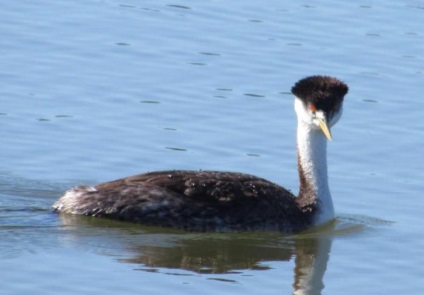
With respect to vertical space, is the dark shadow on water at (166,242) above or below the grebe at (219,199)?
below

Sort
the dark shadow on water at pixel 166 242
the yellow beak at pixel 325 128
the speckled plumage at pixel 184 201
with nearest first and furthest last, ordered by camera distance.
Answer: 1. the dark shadow on water at pixel 166 242
2. the speckled plumage at pixel 184 201
3. the yellow beak at pixel 325 128

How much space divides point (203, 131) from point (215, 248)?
3372 mm

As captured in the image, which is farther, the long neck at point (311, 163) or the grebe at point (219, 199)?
the long neck at point (311, 163)

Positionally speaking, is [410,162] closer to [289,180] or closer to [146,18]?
[289,180]

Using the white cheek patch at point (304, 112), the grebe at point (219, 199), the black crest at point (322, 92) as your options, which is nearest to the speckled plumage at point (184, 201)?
the grebe at point (219, 199)

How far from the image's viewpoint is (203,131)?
20.6 metres

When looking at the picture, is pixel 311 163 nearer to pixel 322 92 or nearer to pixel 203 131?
pixel 322 92

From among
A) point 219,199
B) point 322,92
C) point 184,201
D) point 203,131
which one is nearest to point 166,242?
point 184,201

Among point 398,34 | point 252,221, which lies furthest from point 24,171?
point 398,34

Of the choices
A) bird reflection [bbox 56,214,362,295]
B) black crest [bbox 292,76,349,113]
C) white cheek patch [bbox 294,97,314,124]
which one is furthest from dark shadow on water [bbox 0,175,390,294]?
black crest [bbox 292,76,349,113]

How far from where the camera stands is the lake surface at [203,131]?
53.9 ft

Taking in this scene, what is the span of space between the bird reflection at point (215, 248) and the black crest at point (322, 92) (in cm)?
134

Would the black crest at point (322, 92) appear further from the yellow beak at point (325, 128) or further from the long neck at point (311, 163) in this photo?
the long neck at point (311, 163)

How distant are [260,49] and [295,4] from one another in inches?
107
